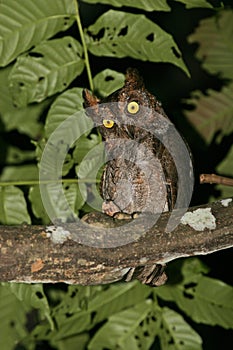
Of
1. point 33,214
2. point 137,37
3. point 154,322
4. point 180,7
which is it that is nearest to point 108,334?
point 154,322

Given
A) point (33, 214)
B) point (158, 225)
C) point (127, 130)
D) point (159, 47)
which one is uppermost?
point (159, 47)

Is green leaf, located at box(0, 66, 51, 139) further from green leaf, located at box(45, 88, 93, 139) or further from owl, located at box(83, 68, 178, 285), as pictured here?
owl, located at box(83, 68, 178, 285)

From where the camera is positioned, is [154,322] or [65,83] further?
[154,322]

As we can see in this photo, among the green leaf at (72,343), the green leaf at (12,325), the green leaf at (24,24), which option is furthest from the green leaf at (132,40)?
the green leaf at (72,343)

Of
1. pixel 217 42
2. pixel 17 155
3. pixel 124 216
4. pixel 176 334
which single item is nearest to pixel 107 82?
pixel 124 216

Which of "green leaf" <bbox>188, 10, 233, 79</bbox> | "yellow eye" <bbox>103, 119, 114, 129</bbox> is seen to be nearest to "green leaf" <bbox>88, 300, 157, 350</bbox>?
"yellow eye" <bbox>103, 119, 114, 129</bbox>

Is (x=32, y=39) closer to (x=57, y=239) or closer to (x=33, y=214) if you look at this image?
(x=33, y=214)
